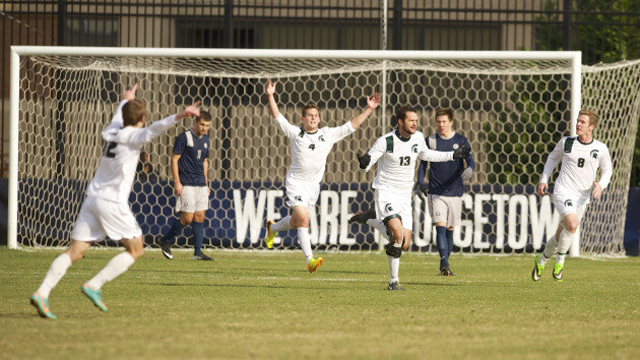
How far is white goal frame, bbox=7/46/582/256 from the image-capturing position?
13.6 m

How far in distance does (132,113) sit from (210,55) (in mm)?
7060

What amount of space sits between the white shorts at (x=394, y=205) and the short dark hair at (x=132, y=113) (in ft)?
10.6

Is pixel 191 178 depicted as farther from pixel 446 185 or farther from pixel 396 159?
pixel 396 159

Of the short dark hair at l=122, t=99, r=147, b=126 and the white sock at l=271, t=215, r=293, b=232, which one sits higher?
the short dark hair at l=122, t=99, r=147, b=126

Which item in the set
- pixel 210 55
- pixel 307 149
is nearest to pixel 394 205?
pixel 307 149

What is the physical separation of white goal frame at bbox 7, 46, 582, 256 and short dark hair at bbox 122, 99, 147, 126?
6.89 meters

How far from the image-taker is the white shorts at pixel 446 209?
11359mm

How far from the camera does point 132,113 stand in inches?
272

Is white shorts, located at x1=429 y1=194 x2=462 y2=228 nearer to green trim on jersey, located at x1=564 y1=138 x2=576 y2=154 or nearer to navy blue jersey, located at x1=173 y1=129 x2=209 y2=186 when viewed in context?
green trim on jersey, located at x1=564 y1=138 x2=576 y2=154

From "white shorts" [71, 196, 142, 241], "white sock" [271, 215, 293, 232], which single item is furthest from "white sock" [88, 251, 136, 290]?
"white sock" [271, 215, 293, 232]

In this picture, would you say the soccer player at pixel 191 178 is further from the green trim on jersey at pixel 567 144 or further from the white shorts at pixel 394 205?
the green trim on jersey at pixel 567 144

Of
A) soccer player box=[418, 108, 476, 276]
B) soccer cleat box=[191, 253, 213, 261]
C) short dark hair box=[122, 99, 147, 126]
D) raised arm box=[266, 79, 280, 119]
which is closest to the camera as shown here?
short dark hair box=[122, 99, 147, 126]

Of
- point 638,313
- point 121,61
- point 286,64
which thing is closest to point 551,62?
point 286,64

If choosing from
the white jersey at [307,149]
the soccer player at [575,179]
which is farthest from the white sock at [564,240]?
the white jersey at [307,149]
